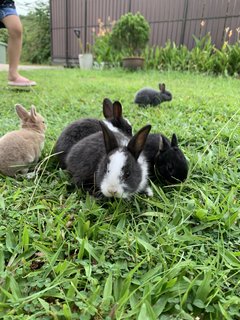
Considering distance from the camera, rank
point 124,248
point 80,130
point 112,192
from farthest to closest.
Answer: point 80,130, point 112,192, point 124,248

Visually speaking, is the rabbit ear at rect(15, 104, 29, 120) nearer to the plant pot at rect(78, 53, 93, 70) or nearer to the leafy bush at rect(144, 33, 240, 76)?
the leafy bush at rect(144, 33, 240, 76)

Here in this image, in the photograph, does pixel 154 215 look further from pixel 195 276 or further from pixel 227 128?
pixel 227 128

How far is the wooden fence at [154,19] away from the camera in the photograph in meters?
10.8

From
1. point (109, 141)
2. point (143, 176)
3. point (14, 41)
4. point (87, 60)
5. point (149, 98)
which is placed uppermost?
point (14, 41)

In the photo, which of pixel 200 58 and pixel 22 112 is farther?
pixel 200 58

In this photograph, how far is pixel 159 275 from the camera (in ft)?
4.70

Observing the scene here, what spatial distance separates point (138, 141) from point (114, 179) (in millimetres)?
288

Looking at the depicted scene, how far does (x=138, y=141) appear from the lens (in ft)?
6.50

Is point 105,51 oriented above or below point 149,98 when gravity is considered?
below

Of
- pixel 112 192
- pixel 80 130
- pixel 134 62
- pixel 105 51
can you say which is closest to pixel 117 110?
pixel 80 130

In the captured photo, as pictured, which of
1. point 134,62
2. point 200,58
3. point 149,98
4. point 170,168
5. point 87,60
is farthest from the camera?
point 87,60

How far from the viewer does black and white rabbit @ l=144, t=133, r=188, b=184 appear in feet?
7.23

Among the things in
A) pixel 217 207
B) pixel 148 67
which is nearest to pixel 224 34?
pixel 148 67

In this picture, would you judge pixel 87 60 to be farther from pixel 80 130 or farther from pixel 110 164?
pixel 110 164
